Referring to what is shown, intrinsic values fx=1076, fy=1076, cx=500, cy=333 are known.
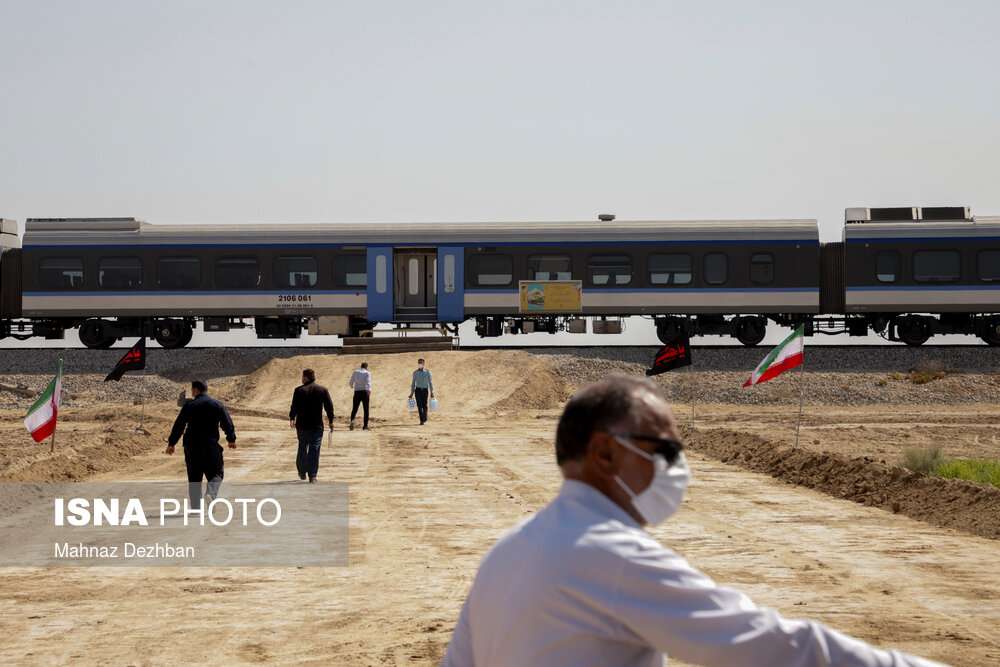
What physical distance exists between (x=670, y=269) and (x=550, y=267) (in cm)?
367

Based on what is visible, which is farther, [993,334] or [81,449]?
[993,334]

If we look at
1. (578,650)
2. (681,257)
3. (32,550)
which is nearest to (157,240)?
(681,257)

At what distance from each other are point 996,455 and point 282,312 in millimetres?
21742

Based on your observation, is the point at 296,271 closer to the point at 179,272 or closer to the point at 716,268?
the point at 179,272

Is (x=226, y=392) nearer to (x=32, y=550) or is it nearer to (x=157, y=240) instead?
(x=157, y=240)

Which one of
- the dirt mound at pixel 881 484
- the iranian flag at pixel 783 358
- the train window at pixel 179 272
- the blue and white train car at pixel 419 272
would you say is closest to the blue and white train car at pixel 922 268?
the blue and white train car at pixel 419 272

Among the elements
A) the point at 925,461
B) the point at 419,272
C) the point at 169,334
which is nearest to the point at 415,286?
the point at 419,272

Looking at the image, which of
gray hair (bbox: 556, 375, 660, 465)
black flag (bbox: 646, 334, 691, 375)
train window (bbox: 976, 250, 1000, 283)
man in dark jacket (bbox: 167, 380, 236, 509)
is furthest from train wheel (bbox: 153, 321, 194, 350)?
gray hair (bbox: 556, 375, 660, 465)

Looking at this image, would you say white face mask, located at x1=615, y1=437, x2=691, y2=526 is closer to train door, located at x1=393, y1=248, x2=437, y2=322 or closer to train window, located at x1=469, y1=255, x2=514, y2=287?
train window, located at x1=469, y1=255, x2=514, y2=287

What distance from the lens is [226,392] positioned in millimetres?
34406

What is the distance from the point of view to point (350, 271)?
110ft

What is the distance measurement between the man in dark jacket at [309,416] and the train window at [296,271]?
1878cm

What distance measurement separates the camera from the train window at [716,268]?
108ft

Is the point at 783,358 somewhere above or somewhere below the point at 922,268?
below
